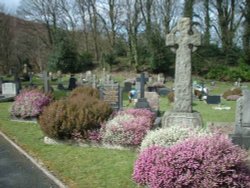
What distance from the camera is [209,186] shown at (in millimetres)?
6539

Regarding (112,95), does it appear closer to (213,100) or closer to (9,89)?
(213,100)

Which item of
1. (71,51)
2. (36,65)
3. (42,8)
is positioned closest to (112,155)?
(71,51)

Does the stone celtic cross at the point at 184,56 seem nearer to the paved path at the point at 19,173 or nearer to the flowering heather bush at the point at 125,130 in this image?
the flowering heather bush at the point at 125,130

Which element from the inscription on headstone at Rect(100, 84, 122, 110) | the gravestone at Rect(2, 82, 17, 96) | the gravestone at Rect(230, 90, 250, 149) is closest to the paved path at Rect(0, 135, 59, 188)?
the gravestone at Rect(230, 90, 250, 149)

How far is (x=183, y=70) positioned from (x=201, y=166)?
5.09 metres

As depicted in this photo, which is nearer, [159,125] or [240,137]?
[240,137]

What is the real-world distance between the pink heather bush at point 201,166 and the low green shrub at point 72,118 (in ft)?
15.8

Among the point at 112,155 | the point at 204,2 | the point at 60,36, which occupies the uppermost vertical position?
the point at 204,2

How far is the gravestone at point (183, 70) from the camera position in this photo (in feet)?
37.3

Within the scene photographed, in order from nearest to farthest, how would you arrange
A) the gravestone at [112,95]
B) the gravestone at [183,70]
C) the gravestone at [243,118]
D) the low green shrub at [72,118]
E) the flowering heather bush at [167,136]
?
the flowering heather bush at [167,136]
the gravestone at [183,70]
the low green shrub at [72,118]
the gravestone at [243,118]
the gravestone at [112,95]

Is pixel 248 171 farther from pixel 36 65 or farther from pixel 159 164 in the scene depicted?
pixel 36 65

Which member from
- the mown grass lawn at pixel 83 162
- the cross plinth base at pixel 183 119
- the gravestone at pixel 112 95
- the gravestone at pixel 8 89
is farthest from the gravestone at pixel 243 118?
the gravestone at pixel 8 89

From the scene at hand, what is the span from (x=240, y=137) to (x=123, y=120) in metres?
3.42

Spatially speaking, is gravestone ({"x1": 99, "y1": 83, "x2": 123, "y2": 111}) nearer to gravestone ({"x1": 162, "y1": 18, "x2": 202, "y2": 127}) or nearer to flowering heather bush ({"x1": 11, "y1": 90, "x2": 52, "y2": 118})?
flowering heather bush ({"x1": 11, "y1": 90, "x2": 52, "y2": 118})
